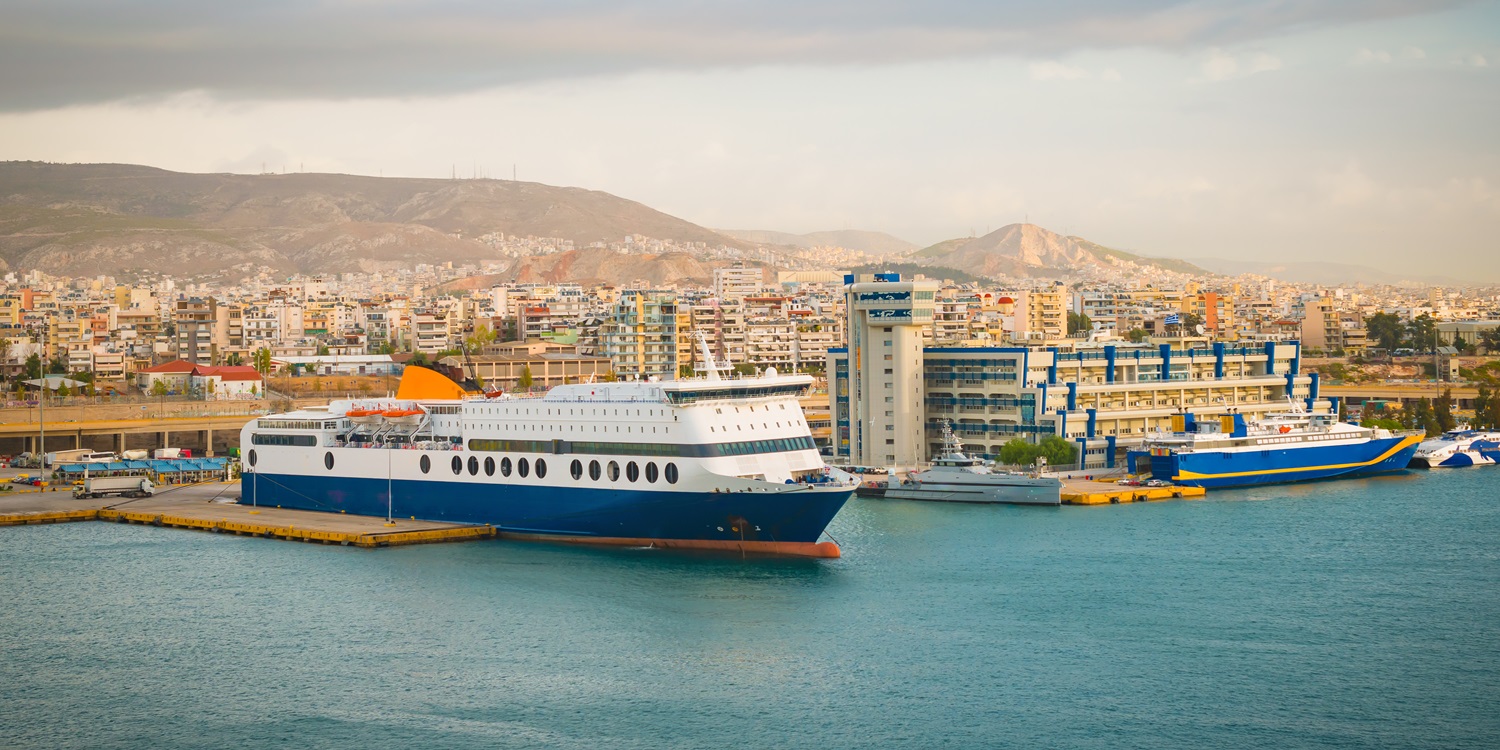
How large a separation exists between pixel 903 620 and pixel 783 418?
6.88 meters

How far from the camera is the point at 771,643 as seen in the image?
64.4ft

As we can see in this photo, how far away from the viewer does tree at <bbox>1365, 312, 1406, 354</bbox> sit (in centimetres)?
7994

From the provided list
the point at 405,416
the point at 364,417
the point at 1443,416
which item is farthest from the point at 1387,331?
the point at 364,417

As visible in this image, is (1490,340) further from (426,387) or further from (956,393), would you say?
(426,387)

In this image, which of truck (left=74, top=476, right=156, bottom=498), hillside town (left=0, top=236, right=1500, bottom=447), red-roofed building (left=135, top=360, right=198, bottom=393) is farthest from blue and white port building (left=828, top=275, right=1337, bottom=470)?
red-roofed building (left=135, top=360, right=198, bottom=393)

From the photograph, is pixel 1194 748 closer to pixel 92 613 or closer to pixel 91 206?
pixel 92 613

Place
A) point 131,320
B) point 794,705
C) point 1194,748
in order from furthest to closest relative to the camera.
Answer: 1. point 131,320
2. point 794,705
3. point 1194,748

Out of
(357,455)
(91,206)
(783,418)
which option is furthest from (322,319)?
(91,206)

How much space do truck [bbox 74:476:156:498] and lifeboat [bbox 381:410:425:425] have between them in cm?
824

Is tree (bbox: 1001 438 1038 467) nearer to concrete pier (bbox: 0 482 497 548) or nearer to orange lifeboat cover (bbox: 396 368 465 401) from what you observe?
orange lifeboat cover (bbox: 396 368 465 401)

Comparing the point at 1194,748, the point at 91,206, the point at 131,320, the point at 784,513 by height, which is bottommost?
the point at 1194,748

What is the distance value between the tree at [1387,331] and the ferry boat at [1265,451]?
42.5 m

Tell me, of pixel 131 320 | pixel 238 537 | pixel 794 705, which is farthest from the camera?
pixel 131 320

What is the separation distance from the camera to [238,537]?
95.4ft
